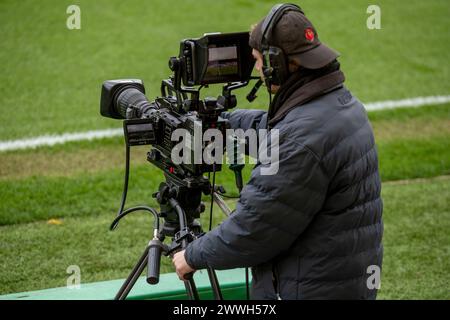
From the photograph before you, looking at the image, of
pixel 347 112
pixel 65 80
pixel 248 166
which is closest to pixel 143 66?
pixel 65 80

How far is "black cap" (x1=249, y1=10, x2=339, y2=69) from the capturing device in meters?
2.86

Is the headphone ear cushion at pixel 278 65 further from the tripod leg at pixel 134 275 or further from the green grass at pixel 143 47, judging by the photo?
the green grass at pixel 143 47

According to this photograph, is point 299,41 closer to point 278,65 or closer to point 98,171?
point 278,65

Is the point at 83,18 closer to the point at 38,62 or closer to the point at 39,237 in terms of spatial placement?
the point at 38,62

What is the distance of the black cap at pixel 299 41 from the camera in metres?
2.86

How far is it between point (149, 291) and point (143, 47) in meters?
5.93

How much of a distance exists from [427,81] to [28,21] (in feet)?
16.6

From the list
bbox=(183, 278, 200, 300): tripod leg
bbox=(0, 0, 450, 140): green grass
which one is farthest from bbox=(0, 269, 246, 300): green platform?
bbox=(0, 0, 450, 140): green grass

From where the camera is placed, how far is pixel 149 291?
14.0 feet

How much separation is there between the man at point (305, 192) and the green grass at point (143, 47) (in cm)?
482

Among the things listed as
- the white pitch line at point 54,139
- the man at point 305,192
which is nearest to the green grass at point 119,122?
the white pitch line at point 54,139

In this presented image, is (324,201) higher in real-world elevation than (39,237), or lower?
higher

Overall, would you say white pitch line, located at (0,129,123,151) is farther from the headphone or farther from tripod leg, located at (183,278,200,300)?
the headphone
